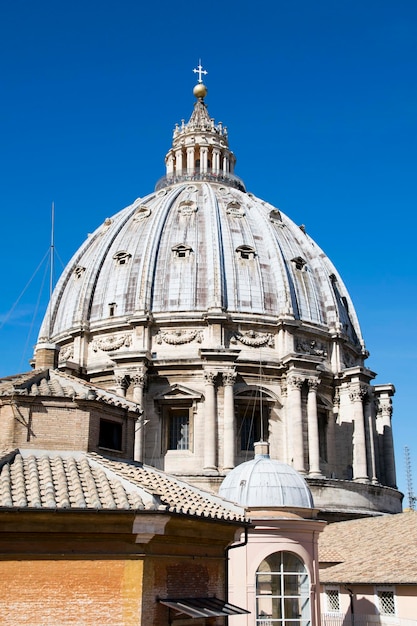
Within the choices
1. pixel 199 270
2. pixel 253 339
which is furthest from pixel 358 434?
pixel 199 270

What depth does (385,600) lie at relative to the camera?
28125 millimetres

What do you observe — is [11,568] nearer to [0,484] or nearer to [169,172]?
[0,484]

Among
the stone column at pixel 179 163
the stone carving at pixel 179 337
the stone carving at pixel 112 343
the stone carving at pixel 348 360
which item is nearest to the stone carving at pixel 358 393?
the stone carving at pixel 348 360

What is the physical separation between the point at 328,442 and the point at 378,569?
67.5ft

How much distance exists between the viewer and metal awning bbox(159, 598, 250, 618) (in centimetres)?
1498

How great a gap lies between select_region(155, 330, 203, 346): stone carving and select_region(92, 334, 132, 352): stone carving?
77.7 inches

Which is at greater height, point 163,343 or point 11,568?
point 163,343

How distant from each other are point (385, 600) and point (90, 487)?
→ 53.3 ft

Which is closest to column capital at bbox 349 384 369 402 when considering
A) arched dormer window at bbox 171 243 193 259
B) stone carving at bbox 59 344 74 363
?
arched dormer window at bbox 171 243 193 259

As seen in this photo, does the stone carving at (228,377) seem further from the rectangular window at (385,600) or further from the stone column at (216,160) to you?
the stone column at (216,160)

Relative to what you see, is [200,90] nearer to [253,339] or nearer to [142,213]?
[142,213]

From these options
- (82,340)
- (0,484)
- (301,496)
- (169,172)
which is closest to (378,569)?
(301,496)

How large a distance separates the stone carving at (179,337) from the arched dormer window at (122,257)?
7.28 meters

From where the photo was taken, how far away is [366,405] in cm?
5194
